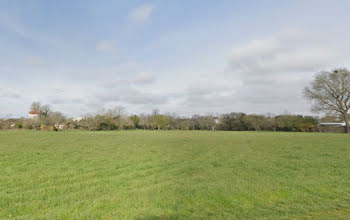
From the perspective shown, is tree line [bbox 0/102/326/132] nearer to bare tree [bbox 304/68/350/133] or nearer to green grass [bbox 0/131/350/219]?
bare tree [bbox 304/68/350/133]

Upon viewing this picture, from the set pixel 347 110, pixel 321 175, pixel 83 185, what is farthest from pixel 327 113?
pixel 83 185

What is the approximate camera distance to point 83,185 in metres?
6.69

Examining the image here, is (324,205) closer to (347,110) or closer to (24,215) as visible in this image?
(24,215)

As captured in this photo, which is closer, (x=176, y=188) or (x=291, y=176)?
(x=176, y=188)

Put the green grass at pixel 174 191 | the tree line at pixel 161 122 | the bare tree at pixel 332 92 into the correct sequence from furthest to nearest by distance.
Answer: the tree line at pixel 161 122, the bare tree at pixel 332 92, the green grass at pixel 174 191

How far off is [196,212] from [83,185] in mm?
3886

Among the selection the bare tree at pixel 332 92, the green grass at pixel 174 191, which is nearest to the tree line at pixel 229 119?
the bare tree at pixel 332 92

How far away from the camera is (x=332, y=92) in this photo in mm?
42344

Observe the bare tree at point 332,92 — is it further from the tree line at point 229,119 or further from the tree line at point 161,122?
the tree line at point 161,122

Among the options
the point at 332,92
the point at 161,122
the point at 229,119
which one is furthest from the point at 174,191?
the point at 161,122

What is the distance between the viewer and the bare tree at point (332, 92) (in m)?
41.3

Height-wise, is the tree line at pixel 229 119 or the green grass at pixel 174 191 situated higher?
the tree line at pixel 229 119

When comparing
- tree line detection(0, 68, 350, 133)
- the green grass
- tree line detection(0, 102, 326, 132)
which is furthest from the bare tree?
the green grass

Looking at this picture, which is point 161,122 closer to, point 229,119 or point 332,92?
point 229,119
